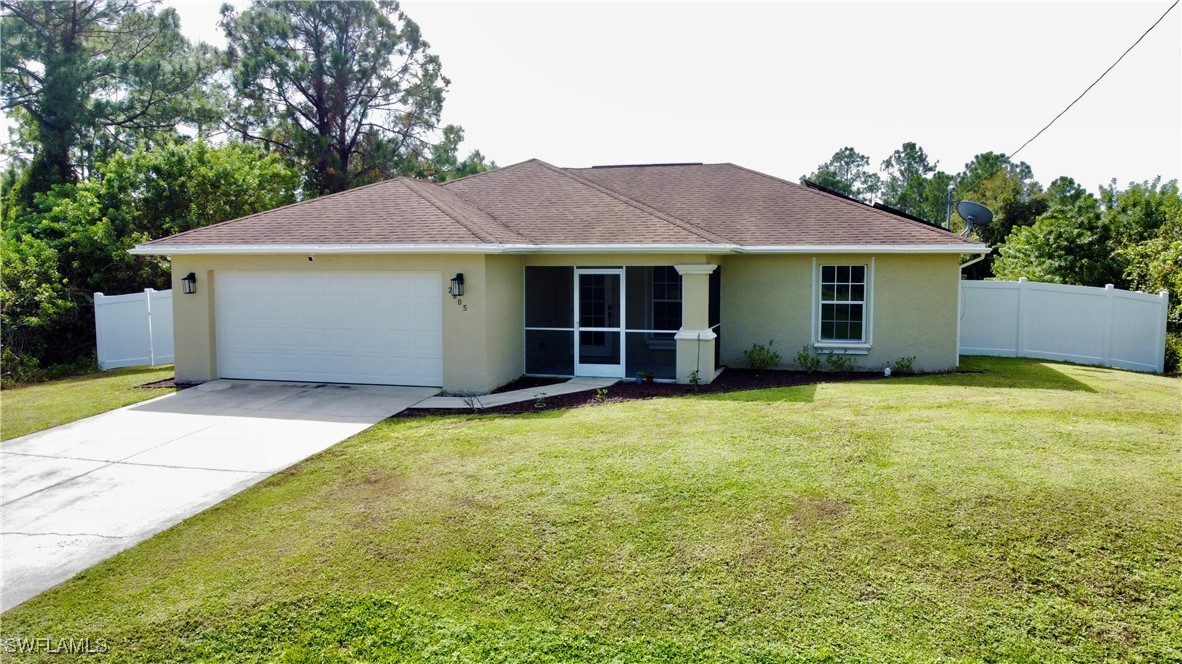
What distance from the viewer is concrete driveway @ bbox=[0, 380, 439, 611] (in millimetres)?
6094

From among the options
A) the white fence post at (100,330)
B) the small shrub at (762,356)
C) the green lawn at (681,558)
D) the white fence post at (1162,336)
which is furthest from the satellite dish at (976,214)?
the white fence post at (100,330)

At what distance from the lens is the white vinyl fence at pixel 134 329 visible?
653 inches

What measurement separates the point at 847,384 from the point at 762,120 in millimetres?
11298

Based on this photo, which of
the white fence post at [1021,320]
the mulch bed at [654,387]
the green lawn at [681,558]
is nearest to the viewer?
the green lawn at [681,558]

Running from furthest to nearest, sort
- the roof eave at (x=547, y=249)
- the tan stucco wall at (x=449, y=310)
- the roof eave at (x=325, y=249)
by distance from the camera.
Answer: the tan stucco wall at (x=449, y=310), the roof eave at (x=547, y=249), the roof eave at (x=325, y=249)

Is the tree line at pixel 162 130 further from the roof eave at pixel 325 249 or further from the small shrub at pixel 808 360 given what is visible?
the small shrub at pixel 808 360

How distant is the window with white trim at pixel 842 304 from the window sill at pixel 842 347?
0.28 ft

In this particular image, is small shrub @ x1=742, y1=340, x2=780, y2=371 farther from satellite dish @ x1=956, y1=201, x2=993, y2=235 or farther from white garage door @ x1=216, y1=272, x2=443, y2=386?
white garage door @ x1=216, y1=272, x2=443, y2=386

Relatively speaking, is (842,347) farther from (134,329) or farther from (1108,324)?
(134,329)

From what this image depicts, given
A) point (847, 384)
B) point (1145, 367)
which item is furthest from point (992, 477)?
point (1145, 367)

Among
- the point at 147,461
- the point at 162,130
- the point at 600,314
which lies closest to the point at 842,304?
the point at 600,314

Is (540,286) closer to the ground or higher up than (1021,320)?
higher up

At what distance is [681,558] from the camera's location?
5504 mm

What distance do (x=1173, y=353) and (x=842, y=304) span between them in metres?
6.98
